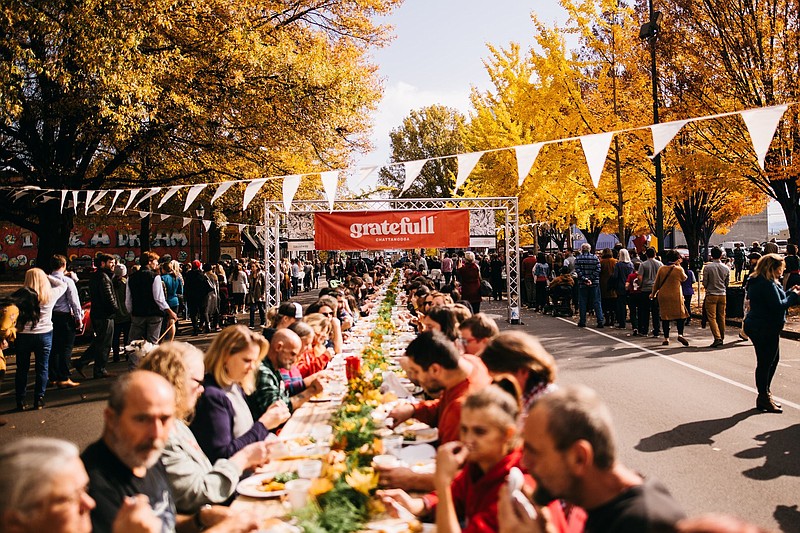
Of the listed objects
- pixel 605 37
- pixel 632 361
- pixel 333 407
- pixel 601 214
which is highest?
pixel 605 37

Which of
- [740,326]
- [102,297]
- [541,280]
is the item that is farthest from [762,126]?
[541,280]

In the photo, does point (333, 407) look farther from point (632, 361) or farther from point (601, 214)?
point (601, 214)

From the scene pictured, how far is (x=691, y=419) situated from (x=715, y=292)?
19.0ft

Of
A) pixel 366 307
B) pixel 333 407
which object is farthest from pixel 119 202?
pixel 333 407

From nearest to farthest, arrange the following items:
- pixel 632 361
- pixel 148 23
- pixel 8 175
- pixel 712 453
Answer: pixel 712 453
pixel 632 361
pixel 148 23
pixel 8 175

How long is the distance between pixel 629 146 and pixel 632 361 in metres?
10.8

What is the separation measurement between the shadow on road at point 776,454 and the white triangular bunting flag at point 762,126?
2.89m

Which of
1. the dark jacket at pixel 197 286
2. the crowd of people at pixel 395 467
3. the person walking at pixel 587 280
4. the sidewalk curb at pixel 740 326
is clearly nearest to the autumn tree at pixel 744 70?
the sidewalk curb at pixel 740 326

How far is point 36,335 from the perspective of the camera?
8539 mm

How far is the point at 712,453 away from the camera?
6027 mm

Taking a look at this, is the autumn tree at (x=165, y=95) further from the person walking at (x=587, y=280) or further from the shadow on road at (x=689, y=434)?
the shadow on road at (x=689, y=434)

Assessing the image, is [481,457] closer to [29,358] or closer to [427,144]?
[29,358]

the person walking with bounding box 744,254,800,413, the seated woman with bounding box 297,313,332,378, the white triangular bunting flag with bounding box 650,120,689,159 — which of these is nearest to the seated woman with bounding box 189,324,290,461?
the seated woman with bounding box 297,313,332,378

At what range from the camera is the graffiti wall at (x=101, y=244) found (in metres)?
53.3
